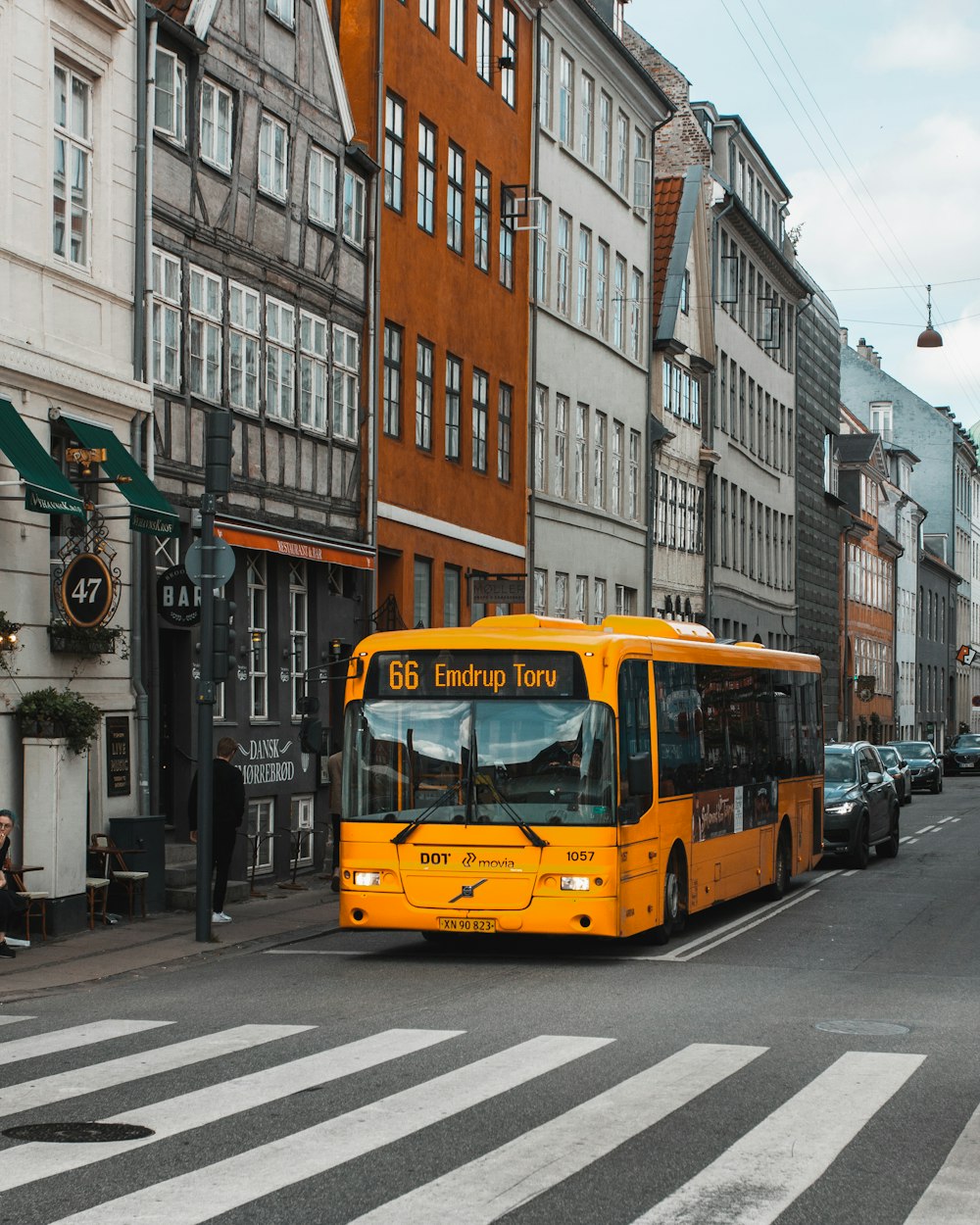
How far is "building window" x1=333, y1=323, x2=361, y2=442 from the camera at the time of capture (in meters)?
28.6

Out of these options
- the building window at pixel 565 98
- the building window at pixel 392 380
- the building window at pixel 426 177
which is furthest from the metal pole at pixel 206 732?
the building window at pixel 565 98

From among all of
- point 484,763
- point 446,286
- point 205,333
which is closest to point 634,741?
point 484,763

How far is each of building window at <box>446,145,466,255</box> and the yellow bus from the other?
1724 centimetres

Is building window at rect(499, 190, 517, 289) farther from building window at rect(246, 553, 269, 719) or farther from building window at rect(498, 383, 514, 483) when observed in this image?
building window at rect(246, 553, 269, 719)

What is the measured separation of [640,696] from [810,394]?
5902 cm

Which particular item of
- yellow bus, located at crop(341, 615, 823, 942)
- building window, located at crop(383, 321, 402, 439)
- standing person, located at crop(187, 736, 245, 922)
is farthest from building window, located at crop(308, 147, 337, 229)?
yellow bus, located at crop(341, 615, 823, 942)

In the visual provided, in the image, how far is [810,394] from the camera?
74.9m

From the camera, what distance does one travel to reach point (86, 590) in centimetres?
1981

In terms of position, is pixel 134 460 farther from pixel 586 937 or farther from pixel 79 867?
pixel 586 937

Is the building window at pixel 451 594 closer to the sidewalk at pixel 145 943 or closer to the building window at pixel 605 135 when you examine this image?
the sidewalk at pixel 145 943

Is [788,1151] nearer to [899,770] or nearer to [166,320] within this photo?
[166,320]

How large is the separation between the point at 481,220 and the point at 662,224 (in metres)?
17.9

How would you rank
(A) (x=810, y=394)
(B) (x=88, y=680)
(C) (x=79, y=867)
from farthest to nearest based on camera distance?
(A) (x=810, y=394), (B) (x=88, y=680), (C) (x=79, y=867)

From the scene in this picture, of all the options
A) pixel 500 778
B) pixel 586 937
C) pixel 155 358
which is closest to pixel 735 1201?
pixel 500 778
